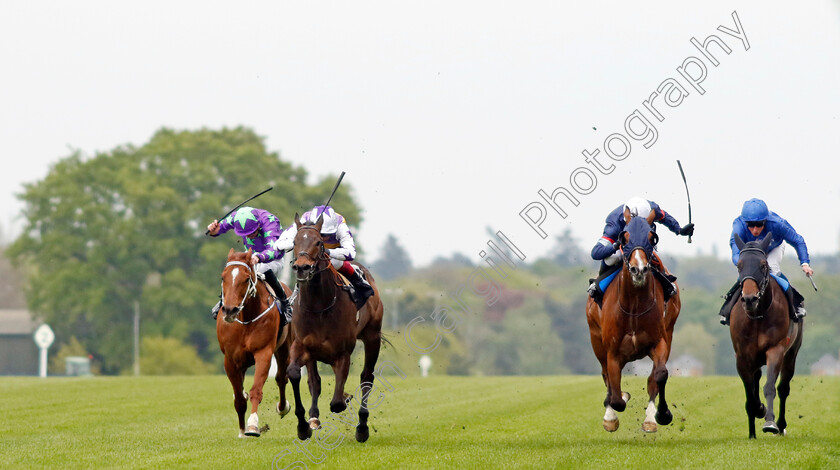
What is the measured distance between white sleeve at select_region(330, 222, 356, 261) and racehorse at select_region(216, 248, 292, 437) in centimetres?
91

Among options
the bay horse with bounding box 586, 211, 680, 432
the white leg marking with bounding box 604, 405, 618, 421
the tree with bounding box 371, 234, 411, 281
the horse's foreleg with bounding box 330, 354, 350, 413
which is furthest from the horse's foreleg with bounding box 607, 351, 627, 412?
the tree with bounding box 371, 234, 411, 281

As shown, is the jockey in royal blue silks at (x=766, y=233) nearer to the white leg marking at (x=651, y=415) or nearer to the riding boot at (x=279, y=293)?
the white leg marking at (x=651, y=415)

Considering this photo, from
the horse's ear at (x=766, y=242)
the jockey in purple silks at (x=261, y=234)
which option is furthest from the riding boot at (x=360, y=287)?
the horse's ear at (x=766, y=242)

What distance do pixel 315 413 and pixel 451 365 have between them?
48446 millimetres

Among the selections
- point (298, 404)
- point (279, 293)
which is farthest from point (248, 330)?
point (298, 404)

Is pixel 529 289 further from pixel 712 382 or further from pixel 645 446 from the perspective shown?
pixel 645 446

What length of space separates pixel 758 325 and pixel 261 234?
5643 millimetres

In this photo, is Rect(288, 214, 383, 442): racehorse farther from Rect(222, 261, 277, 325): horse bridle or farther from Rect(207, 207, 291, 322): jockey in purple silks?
Rect(207, 207, 291, 322): jockey in purple silks

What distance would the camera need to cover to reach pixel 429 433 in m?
14.5

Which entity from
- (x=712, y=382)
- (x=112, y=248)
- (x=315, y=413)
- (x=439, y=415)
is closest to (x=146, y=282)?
(x=112, y=248)

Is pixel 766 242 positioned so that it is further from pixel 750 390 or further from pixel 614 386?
pixel 614 386

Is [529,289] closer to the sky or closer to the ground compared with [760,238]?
closer to the sky

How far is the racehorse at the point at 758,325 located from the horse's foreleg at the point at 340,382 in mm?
4156

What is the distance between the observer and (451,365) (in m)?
60.8
